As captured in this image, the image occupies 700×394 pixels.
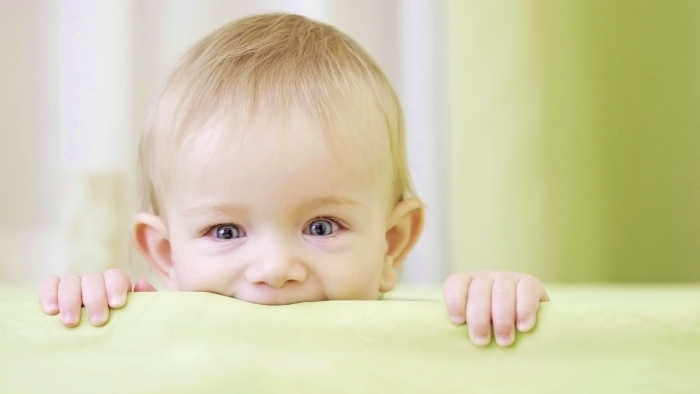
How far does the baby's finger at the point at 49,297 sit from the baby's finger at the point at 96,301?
0.08 feet

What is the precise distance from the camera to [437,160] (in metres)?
1.90

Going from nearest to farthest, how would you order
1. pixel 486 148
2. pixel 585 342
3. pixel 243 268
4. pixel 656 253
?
pixel 585 342 → pixel 243 268 → pixel 486 148 → pixel 656 253

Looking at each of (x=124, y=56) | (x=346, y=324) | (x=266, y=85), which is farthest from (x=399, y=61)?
(x=346, y=324)

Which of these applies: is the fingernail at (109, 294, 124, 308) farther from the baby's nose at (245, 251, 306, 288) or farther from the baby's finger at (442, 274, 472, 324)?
the baby's finger at (442, 274, 472, 324)

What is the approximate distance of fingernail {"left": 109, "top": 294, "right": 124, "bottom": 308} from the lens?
638 millimetres

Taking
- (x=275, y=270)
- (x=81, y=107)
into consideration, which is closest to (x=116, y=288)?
(x=275, y=270)

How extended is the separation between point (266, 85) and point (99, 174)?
1.11m

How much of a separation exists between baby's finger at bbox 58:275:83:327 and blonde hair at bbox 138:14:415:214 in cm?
21

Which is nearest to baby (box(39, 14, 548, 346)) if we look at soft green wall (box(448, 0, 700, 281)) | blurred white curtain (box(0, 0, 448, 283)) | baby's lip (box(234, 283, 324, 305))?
baby's lip (box(234, 283, 324, 305))

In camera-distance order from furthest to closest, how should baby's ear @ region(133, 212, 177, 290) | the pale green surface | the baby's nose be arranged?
baby's ear @ region(133, 212, 177, 290) < the baby's nose < the pale green surface

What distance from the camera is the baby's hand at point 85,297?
629 millimetres

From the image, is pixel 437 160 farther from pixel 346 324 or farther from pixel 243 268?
pixel 346 324

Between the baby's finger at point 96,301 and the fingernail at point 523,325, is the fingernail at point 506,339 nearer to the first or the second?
the fingernail at point 523,325

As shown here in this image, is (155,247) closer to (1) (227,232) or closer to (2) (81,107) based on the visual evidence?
(1) (227,232)
